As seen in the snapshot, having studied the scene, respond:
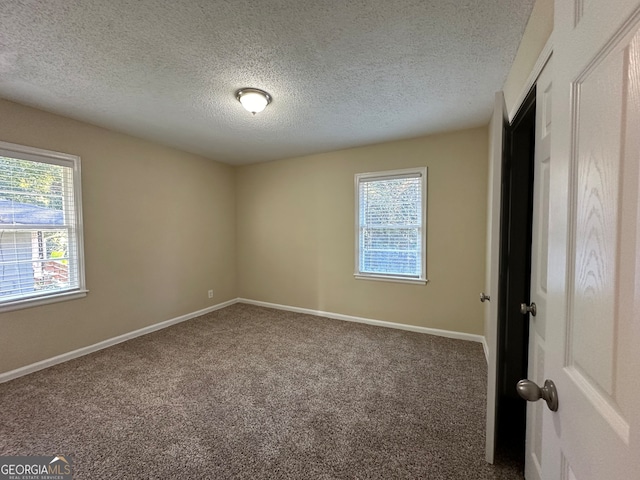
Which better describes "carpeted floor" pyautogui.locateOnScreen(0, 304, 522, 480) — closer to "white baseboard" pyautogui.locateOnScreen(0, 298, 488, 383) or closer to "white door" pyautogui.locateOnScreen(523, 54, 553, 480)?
"white baseboard" pyautogui.locateOnScreen(0, 298, 488, 383)

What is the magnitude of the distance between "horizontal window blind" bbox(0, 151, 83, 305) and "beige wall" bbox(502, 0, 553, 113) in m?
3.93

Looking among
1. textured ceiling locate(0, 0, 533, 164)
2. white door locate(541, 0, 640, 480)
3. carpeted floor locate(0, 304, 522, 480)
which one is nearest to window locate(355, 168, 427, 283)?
textured ceiling locate(0, 0, 533, 164)

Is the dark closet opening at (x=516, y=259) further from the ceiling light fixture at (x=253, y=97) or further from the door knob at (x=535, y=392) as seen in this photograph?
the ceiling light fixture at (x=253, y=97)

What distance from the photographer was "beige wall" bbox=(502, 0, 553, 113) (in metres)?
1.25

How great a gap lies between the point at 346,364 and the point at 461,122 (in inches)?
110

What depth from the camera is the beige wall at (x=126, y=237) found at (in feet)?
8.56

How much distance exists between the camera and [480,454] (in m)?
1.62

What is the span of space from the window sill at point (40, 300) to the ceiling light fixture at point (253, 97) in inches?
103

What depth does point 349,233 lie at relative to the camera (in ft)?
12.9

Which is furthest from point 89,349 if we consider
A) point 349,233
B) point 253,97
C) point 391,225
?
point 391,225

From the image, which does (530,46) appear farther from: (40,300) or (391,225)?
(40,300)

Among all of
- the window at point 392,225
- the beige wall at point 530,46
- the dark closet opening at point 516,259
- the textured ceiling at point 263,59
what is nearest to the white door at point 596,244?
the beige wall at point 530,46

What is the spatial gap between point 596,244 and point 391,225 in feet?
10.4

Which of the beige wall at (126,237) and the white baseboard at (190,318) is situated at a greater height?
the beige wall at (126,237)
